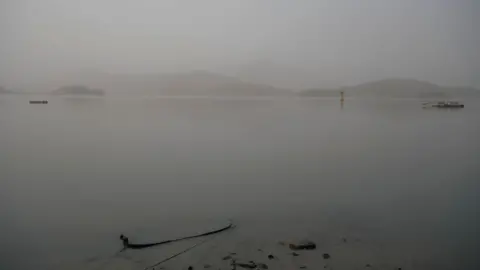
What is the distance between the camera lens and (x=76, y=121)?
1877mm

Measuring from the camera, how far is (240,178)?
6.34 feet

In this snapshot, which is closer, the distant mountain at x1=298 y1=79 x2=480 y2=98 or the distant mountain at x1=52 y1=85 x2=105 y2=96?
the distant mountain at x1=52 y1=85 x2=105 y2=96

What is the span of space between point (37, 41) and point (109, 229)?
107 cm

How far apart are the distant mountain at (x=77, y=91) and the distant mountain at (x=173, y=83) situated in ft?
0.09

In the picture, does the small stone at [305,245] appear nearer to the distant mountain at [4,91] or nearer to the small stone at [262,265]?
the small stone at [262,265]

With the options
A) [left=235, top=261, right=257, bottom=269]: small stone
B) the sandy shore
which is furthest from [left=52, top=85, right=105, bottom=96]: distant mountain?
[left=235, top=261, right=257, bottom=269]: small stone

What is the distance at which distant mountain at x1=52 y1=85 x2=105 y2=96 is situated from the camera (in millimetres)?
1850

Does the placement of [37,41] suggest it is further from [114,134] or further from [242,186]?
[242,186]

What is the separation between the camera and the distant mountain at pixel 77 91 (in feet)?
6.07

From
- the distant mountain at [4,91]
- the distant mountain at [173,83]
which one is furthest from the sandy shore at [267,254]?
the distant mountain at [4,91]

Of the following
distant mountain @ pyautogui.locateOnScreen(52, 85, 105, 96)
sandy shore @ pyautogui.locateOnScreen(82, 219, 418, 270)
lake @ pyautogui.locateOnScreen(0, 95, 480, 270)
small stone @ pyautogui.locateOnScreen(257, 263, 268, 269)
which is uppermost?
distant mountain @ pyautogui.locateOnScreen(52, 85, 105, 96)

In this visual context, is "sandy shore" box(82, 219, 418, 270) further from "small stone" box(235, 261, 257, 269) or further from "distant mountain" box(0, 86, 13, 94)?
"distant mountain" box(0, 86, 13, 94)

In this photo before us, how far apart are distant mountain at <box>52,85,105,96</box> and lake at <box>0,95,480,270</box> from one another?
0.12 ft

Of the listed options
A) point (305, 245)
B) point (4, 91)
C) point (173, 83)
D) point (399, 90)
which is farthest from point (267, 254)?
point (4, 91)
